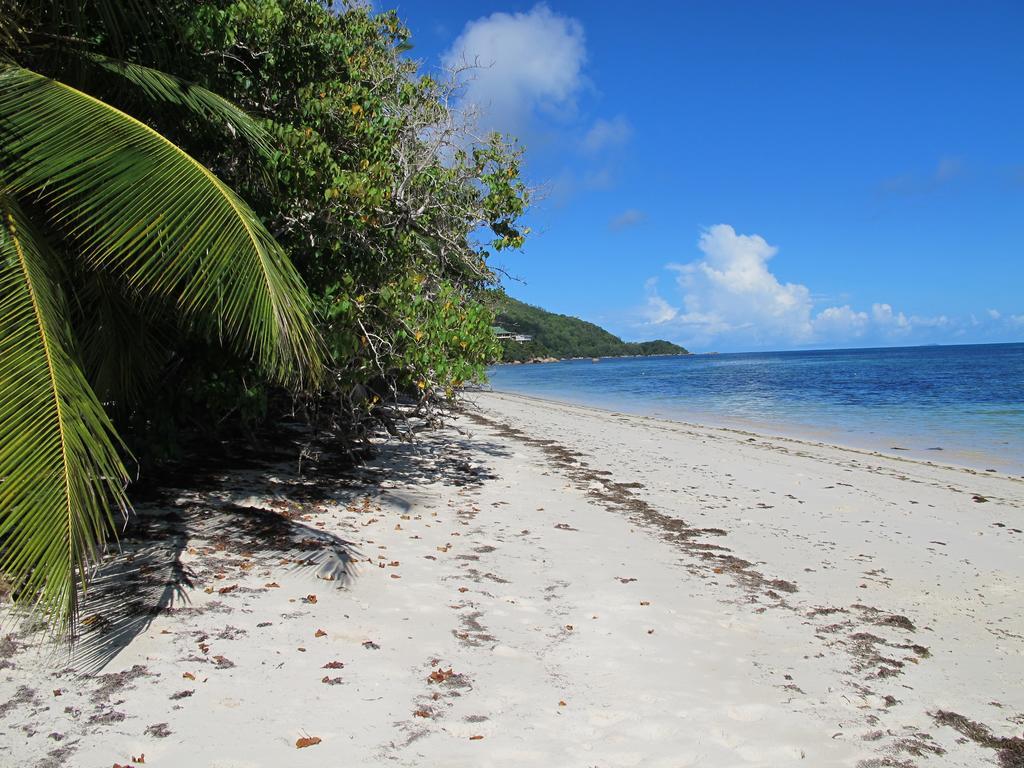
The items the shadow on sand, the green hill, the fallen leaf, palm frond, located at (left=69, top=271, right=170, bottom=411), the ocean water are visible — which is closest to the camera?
the fallen leaf

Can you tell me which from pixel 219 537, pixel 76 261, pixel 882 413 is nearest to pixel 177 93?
pixel 76 261

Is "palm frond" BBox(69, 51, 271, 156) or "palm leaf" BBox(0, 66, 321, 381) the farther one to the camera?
"palm frond" BBox(69, 51, 271, 156)

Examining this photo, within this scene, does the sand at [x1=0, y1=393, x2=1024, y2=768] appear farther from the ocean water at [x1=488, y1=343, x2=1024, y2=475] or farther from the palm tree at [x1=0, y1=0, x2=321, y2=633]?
the ocean water at [x1=488, y1=343, x2=1024, y2=475]

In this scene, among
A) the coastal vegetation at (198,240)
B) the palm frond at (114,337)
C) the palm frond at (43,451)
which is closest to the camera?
the palm frond at (43,451)

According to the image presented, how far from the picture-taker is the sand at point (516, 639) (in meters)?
3.31

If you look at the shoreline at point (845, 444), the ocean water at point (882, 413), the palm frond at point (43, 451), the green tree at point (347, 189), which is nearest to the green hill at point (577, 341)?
the ocean water at point (882, 413)

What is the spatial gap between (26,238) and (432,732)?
10.6 ft

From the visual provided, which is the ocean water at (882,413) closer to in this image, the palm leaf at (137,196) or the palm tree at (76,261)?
the palm tree at (76,261)

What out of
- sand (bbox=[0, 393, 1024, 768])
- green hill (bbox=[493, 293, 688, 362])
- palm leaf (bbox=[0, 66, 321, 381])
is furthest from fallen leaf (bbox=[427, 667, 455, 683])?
green hill (bbox=[493, 293, 688, 362])

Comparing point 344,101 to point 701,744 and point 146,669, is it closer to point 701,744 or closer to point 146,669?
point 146,669

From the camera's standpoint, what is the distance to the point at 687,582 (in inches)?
229

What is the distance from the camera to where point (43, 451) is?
2877mm

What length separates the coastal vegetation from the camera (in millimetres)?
3096

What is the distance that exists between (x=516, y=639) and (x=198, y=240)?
310 centimetres
